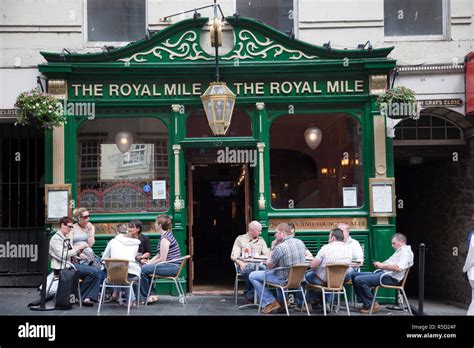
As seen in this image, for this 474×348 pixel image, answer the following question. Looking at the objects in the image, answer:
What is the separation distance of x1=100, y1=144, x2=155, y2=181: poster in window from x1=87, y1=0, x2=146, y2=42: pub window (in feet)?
6.65

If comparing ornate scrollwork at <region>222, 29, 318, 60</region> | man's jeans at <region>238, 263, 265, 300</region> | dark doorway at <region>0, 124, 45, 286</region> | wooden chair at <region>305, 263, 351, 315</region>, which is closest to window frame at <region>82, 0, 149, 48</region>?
ornate scrollwork at <region>222, 29, 318, 60</region>

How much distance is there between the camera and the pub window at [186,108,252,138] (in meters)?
10.8

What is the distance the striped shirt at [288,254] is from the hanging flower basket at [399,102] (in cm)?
289

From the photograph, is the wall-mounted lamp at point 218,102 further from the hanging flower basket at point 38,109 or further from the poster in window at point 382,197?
the poster in window at point 382,197

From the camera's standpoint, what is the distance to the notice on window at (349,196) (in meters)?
10.8

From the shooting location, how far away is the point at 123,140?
10984mm

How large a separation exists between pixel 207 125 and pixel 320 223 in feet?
8.47

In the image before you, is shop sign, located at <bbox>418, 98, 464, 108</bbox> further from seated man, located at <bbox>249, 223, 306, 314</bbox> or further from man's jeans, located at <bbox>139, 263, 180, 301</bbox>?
man's jeans, located at <bbox>139, 263, 180, 301</bbox>

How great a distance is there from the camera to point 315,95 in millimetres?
10789

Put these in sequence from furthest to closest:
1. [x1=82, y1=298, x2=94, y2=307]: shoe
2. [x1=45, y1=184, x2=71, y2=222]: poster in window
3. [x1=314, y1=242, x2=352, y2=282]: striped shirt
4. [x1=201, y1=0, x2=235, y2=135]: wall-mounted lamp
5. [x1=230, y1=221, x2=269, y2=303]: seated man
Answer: [x1=45, y1=184, x2=71, y2=222]: poster in window
[x1=201, y1=0, x2=235, y2=135]: wall-mounted lamp
[x1=230, y1=221, x2=269, y2=303]: seated man
[x1=82, y1=298, x2=94, y2=307]: shoe
[x1=314, y1=242, x2=352, y2=282]: striped shirt

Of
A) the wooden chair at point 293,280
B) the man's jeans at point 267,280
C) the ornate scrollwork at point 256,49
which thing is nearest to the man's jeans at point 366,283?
the wooden chair at point 293,280

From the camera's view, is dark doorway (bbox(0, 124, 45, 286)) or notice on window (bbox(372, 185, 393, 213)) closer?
notice on window (bbox(372, 185, 393, 213))

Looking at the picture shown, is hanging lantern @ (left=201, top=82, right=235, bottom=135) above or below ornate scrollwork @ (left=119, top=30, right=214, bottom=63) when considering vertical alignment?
below

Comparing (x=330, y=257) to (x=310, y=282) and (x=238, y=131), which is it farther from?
(x=238, y=131)
